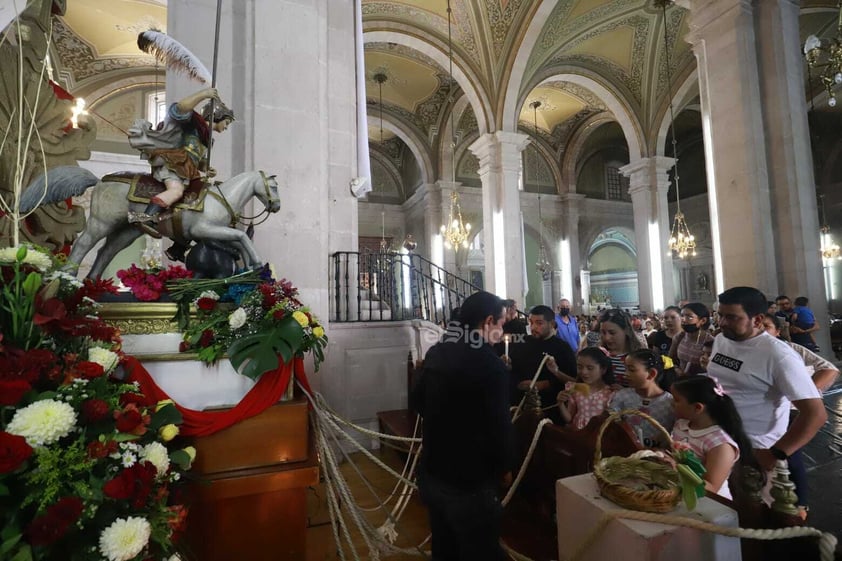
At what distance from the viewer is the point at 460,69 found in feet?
35.3

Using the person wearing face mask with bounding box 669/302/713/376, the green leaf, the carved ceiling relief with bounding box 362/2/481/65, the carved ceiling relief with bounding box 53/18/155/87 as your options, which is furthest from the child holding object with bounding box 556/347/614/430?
the carved ceiling relief with bounding box 53/18/155/87

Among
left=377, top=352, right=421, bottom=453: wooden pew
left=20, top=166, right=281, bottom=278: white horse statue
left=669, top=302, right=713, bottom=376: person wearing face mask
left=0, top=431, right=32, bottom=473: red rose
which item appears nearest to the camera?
left=0, top=431, right=32, bottom=473: red rose

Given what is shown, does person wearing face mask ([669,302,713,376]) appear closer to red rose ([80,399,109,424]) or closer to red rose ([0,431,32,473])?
red rose ([80,399,109,424])

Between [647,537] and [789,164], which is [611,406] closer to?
[647,537]

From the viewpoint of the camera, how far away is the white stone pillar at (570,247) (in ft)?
58.1

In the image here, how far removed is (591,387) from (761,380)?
0.85 metres

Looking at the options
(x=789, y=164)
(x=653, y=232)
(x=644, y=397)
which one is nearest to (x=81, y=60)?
(x=644, y=397)

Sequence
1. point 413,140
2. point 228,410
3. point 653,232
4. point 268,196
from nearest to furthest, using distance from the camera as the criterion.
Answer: point 228,410 < point 268,196 < point 653,232 < point 413,140

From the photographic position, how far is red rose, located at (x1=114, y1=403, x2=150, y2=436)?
4.08 feet

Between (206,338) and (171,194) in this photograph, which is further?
(171,194)

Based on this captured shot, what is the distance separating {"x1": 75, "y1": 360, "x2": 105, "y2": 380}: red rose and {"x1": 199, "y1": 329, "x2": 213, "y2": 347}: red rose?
0.66 m

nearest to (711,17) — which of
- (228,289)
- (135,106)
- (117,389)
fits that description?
(228,289)

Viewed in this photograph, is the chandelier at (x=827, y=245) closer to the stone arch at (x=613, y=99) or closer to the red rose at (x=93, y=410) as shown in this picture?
the stone arch at (x=613, y=99)

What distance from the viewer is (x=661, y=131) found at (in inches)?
502
